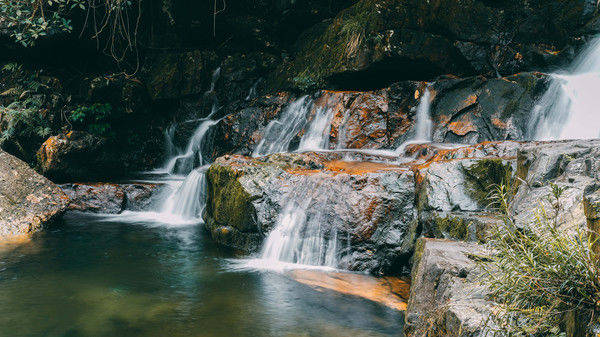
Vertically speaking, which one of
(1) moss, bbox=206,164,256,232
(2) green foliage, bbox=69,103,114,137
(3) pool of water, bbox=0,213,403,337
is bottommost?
(3) pool of water, bbox=0,213,403,337

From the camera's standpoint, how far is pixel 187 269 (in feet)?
18.1

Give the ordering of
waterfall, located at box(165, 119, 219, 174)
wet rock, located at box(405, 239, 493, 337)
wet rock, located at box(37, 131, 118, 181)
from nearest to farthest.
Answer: wet rock, located at box(405, 239, 493, 337)
wet rock, located at box(37, 131, 118, 181)
waterfall, located at box(165, 119, 219, 174)

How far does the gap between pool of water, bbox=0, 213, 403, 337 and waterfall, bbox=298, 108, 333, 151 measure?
385cm

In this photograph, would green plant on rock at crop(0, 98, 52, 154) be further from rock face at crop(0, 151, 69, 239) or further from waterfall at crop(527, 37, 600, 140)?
waterfall at crop(527, 37, 600, 140)

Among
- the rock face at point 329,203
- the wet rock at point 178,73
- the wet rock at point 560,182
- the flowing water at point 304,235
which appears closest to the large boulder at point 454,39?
the rock face at point 329,203

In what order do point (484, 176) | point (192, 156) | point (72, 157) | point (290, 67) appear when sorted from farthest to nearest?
point (290, 67) < point (192, 156) < point (72, 157) < point (484, 176)

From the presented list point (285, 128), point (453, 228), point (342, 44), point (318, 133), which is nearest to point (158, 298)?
point (453, 228)

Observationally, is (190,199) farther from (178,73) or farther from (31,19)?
(31,19)

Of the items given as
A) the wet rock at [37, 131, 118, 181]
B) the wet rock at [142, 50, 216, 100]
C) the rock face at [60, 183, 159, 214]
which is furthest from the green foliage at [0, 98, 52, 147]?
the wet rock at [142, 50, 216, 100]

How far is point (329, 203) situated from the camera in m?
5.69

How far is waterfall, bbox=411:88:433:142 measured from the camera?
890 cm

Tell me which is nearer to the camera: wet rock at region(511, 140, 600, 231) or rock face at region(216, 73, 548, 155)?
wet rock at region(511, 140, 600, 231)

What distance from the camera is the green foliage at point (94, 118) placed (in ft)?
35.1

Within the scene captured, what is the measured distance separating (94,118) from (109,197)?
11.1ft
